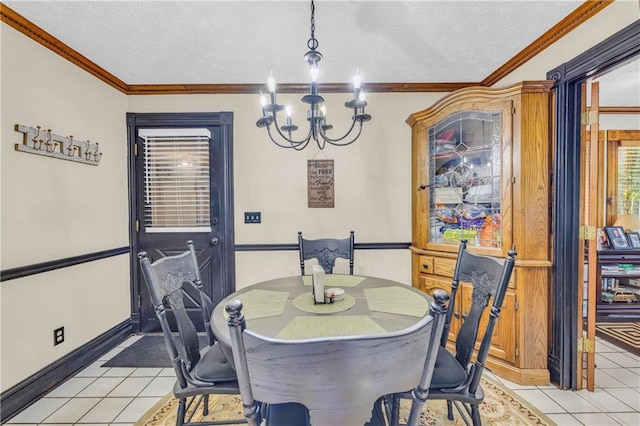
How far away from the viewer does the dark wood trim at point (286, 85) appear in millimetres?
1876

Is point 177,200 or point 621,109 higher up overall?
point 621,109

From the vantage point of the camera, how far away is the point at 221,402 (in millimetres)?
1959

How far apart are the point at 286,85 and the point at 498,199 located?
2114mm

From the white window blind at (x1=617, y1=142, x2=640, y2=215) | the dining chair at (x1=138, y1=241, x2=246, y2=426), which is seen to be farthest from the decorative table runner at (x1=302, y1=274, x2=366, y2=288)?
the white window blind at (x1=617, y1=142, x2=640, y2=215)

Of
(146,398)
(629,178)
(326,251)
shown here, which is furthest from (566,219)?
(146,398)

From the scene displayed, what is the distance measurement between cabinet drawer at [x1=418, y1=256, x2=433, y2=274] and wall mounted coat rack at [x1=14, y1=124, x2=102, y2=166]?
2962 mm

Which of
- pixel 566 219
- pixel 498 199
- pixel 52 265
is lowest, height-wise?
pixel 52 265

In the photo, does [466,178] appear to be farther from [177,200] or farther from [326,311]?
[177,200]

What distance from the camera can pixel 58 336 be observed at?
7.10ft

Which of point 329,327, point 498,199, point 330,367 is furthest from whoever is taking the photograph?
point 498,199

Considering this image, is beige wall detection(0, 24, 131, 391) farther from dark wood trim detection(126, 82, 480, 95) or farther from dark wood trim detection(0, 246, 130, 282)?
dark wood trim detection(126, 82, 480, 95)

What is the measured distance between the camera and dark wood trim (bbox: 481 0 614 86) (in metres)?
1.80

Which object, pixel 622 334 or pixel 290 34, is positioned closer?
pixel 290 34

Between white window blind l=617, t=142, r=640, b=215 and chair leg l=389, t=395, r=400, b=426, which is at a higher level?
white window blind l=617, t=142, r=640, b=215
